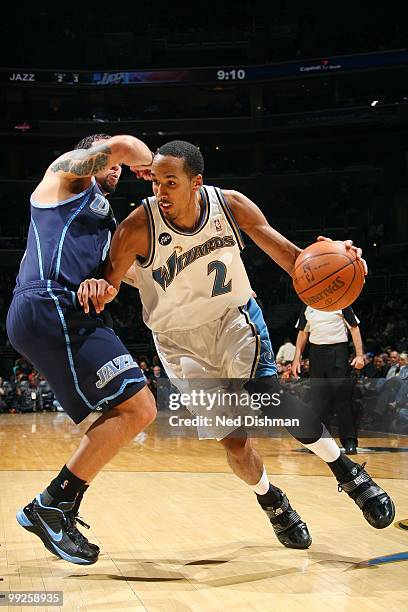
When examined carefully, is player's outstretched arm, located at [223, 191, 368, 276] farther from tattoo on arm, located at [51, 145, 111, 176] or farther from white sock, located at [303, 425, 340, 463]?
white sock, located at [303, 425, 340, 463]

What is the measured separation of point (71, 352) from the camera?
9.91 ft

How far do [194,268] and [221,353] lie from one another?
0.48 meters

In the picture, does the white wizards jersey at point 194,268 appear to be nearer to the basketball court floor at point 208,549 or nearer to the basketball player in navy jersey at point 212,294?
the basketball player in navy jersey at point 212,294

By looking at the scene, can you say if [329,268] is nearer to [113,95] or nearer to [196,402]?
[196,402]

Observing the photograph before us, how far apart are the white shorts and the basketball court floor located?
0.66 m

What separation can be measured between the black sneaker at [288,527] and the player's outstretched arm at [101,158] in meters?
1.84

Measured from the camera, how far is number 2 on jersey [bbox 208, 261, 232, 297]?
139 inches

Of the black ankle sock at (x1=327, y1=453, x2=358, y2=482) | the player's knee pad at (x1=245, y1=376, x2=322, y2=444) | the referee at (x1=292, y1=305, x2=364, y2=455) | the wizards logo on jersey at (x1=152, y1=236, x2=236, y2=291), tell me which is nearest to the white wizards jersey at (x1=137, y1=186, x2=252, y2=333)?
the wizards logo on jersey at (x1=152, y1=236, x2=236, y2=291)

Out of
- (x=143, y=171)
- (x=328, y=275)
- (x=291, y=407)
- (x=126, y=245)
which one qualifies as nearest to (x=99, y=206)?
(x=126, y=245)

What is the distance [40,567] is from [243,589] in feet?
3.25

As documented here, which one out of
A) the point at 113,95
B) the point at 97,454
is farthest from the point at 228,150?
the point at 97,454

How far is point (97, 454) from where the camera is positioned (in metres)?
3.04

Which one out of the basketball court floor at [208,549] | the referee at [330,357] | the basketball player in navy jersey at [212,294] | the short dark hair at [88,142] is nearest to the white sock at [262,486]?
the basketball player in navy jersey at [212,294]

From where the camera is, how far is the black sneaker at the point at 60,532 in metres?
2.94
